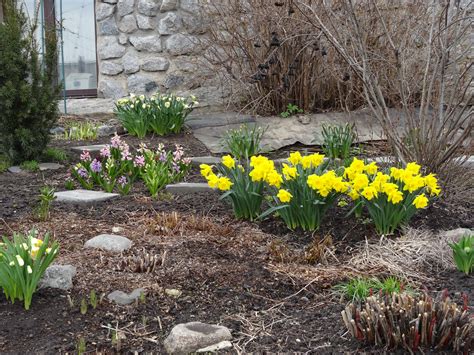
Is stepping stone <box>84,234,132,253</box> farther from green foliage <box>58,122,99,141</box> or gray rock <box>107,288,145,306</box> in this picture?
green foliage <box>58,122,99,141</box>

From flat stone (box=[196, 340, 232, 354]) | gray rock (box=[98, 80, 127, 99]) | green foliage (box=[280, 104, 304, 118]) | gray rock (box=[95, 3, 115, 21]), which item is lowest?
flat stone (box=[196, 340, 232, 354])

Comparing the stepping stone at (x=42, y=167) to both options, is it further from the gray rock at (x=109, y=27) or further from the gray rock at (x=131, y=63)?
the gray rock at (x=109, y=27)

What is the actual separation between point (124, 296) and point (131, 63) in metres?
5.62

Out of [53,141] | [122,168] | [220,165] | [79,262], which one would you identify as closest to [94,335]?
[79,262]

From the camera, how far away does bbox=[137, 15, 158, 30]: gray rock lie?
8125mm

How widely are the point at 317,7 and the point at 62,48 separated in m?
3.38

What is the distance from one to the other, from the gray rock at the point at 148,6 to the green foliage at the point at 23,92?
2.21 meters

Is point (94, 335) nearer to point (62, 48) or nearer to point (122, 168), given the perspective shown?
point (122, 168)

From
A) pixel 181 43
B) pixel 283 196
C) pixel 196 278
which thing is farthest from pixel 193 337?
pixel 181 43

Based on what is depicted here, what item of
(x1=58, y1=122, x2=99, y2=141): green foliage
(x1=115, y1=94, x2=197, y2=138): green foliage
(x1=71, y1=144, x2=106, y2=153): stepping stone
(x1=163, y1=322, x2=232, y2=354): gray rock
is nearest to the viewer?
(x1=163, y1=322, x2=232, y2=354): gray rock

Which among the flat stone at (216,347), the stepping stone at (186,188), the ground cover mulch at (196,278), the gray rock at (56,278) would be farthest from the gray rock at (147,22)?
the flat stone at (216,347)

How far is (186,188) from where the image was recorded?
507cm

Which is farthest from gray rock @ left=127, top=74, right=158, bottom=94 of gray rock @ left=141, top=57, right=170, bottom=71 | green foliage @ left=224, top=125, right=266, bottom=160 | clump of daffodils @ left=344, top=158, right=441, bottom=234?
clump of daffodils @ left=344, top=158, right=441, bottom=234

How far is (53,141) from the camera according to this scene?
276 inches
